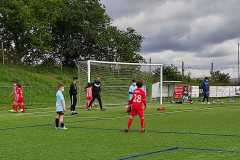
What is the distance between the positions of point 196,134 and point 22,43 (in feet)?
159

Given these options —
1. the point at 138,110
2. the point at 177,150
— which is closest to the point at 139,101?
the point at 138,110

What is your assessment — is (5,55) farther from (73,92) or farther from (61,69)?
(73,92)

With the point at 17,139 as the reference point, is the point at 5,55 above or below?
above

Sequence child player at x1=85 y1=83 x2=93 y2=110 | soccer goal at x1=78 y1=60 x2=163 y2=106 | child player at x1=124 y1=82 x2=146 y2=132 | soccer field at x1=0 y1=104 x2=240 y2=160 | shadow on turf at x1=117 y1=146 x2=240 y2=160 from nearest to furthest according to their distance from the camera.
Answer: shadow on turf at x1=117 y1=146 x2=240 y2=160 < soccer field at x1=0 y1=104 x2=240 y2=160 < child player at x1=124 y1=82 x2=146 y2=132 < child player at x1=85 y1=83 x2=93 y2=110 < soccer goal at x1=78 y1=60 x2=163 y2=106

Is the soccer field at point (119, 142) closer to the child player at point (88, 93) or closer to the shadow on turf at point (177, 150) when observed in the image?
the shadow on turf at point (177, 150)

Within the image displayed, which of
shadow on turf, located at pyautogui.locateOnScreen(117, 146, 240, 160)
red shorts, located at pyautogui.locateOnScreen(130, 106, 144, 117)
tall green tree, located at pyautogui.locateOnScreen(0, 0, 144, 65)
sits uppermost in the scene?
tall green tree, located at pyautogui.locateOnScreen(0, 0, 144, 65)

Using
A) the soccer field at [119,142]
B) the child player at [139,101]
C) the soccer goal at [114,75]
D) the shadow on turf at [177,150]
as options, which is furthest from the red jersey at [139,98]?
the soccer goal at [114,75]

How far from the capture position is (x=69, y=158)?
471 inches

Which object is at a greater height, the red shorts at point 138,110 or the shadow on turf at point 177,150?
the red shorts at point 138,110

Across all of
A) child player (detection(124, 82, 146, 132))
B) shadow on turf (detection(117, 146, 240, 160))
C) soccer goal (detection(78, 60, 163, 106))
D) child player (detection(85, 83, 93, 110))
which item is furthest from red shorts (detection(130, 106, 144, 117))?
soccer goal (detection(78, 60, 163, 106))

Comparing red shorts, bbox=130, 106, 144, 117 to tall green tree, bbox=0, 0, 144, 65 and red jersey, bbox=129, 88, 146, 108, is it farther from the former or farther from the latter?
tall green tree, bbox=0, 0, 144, 65

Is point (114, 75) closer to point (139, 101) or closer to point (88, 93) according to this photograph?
→ point (88, 93)

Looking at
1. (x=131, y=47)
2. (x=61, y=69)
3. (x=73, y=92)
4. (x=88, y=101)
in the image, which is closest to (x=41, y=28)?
(x=61, y=69)

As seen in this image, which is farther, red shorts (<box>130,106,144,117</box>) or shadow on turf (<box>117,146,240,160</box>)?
red shorts (<box>130,106,144,117</box>)
